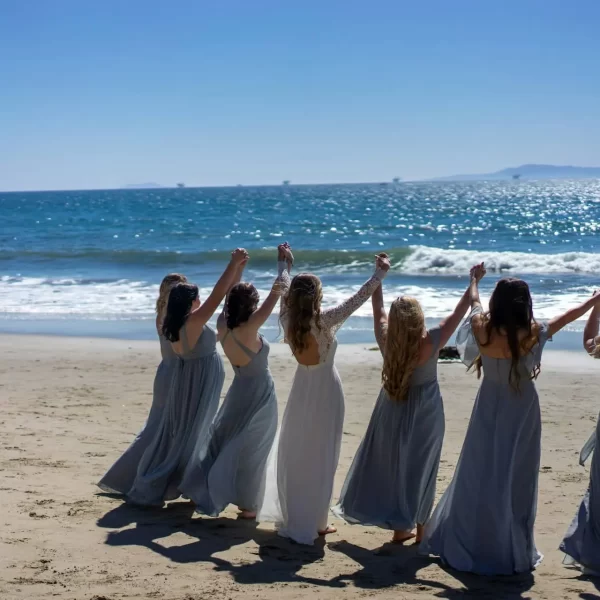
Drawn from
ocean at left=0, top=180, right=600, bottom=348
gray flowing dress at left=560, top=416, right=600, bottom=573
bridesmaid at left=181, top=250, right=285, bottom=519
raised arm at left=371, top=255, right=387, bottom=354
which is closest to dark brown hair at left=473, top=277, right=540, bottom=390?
gray flowing dress at left=560, top=416, right=600, bottom=573

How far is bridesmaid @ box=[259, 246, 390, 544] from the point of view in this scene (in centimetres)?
529

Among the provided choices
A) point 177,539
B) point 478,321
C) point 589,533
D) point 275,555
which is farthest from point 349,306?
point 589,533

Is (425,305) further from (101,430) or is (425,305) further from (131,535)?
(131,535)

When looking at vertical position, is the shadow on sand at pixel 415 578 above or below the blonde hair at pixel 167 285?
below

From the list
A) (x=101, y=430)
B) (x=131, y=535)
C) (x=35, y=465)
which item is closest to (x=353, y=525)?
(x=131, y=535)

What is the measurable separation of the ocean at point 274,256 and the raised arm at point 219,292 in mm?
7392

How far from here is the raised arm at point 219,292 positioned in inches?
219

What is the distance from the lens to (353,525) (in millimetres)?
5793

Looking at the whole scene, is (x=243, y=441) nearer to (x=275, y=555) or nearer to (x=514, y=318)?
(x=275, y=555)

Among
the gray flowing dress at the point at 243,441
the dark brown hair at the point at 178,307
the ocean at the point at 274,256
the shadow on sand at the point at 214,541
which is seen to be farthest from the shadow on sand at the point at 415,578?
the ocean at the point at 274,256

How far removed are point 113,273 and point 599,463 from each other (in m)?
22.0

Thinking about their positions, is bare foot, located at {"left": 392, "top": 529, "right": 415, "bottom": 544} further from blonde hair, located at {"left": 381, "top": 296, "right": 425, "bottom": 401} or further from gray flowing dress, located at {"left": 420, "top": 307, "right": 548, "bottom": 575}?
blonde hair, located at {"left": 381, "top": 296, "right": 425, "bottom": 401}

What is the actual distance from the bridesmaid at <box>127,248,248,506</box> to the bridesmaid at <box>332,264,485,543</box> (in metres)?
1.19

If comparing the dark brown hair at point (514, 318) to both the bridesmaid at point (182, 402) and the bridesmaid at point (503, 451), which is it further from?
the bridesmaid at point (182, 402)
